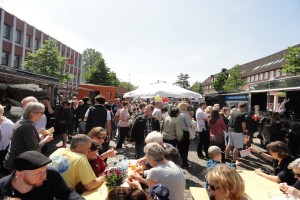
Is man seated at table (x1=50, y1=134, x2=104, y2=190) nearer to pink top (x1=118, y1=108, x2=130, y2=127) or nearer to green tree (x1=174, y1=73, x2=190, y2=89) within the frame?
pink top (x1=118, y1=108, x2=130, y2=127)

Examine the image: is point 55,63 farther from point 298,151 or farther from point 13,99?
point 298,151

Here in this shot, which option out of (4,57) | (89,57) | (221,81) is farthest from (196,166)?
(89,57)

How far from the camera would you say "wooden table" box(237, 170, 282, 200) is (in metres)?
3.75

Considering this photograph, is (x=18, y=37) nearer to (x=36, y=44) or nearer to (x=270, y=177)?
(x=36, y=44)

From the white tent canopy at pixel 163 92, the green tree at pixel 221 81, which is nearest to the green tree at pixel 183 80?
the green tree at pixel 221 81

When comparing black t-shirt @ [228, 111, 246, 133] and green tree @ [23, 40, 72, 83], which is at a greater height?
green tree @ [23, 40, 72, 83]

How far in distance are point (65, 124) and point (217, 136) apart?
487 cm

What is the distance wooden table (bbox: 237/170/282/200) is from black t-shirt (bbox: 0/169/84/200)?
259 cm

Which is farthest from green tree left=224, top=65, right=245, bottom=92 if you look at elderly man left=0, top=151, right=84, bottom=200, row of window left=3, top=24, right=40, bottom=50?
elderly man left=0, top=151, right=84, bottom=200

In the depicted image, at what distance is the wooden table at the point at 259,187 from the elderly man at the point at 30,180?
9.15 ft

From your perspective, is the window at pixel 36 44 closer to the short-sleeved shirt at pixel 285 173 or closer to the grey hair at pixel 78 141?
the grey hair at pixel 78 141

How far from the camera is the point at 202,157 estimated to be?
839 centimetres

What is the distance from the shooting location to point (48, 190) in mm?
2477

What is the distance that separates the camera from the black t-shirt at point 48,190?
229 centimetres
